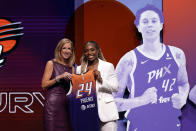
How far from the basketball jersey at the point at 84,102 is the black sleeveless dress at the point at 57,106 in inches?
5.1

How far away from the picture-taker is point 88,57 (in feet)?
12.2

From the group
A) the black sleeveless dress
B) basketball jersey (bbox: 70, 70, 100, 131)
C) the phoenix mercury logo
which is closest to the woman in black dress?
the black sleeveless dress

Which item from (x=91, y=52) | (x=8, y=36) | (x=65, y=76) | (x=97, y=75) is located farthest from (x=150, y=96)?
(x=8, y=36)

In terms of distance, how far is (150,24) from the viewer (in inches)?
162

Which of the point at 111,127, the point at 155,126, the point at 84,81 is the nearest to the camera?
the point at 111,127

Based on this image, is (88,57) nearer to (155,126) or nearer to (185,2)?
(155,126)

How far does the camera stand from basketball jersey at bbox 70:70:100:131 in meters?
3.59

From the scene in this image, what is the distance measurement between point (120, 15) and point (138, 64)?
85 centimetres

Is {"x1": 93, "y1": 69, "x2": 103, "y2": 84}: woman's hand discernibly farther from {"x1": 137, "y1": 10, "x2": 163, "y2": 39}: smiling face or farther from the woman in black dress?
{"x1": 137, "y1": 10, "x2": 163, "y2": 39}: smiling face

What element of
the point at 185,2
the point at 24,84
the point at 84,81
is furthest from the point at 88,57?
the point at 185,2

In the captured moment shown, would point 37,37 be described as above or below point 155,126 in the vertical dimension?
above

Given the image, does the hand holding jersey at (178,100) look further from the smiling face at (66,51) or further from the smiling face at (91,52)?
the smiling face at (66,51)

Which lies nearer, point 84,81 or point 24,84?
point 84,81

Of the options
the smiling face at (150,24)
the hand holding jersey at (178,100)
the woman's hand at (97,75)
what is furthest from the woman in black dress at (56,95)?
the hand holding jersey at (178,100)
